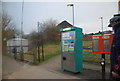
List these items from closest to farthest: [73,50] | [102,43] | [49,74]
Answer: [102,43], [73,50], [49,74]

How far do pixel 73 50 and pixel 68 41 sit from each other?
1.91ft

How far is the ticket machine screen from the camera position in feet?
19.0

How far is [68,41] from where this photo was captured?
605cm

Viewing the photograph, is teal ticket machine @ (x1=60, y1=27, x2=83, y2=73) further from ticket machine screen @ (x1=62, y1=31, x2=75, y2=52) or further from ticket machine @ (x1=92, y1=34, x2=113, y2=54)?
ticket machine @ (x1=92, y1=34, x2=113, y2=54)

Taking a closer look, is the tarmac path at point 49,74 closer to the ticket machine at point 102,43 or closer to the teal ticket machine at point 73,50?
the teal ticket machine at point 73,50

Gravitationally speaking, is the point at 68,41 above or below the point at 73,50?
above

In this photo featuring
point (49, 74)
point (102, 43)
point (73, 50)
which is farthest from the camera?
point (49, 74)

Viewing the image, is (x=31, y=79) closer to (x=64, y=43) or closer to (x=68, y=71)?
(x=68, y=71)

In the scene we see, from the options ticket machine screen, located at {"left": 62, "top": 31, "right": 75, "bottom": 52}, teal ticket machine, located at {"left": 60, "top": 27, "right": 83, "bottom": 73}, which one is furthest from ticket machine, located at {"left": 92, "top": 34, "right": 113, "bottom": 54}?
ticket machine screen, located at {"left": 62, "top": 31, "right": 75, "bottom": 52}

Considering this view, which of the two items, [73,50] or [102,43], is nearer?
[102,43]

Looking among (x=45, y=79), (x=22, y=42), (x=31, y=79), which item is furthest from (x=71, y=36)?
(x=22, y=42)

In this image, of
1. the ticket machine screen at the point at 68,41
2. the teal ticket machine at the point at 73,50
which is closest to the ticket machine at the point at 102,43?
the teal ticket machine at the point at 73,50

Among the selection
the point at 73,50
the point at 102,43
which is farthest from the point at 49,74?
the point at 102,43

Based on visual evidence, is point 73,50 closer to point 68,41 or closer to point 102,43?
point 68,41
